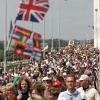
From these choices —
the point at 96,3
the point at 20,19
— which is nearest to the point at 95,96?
the point at 20,19

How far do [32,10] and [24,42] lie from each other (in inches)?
85.8

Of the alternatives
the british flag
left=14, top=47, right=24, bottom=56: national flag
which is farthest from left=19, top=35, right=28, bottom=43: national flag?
the british flag

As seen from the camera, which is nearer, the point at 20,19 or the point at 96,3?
the point at 20,19

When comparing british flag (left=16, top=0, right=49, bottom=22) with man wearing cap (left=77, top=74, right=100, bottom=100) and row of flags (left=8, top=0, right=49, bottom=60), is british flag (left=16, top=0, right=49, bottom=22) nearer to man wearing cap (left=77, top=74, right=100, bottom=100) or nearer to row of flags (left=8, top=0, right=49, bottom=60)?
row of flags (left=8, top=0, right=49, bottom=60)

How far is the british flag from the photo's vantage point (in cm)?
1455

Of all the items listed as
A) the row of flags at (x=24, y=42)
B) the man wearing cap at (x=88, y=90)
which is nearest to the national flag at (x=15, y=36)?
the row of flags at (x=24, y=42)

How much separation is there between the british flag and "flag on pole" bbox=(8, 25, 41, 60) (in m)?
1.35

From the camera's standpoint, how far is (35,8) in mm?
15219

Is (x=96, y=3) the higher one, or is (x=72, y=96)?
(x=96, y=3)

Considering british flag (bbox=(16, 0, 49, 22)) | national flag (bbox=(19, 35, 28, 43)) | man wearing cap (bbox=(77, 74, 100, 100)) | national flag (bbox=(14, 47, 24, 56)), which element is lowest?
man wearing cap (bbox=(77, 74, 100, 100))

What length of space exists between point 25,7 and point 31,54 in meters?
2.46

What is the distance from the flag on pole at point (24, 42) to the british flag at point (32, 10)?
135 cm

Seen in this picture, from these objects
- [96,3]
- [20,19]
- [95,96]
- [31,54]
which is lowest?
[95,96]

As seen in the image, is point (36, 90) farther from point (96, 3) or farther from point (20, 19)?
point (96, 3)
